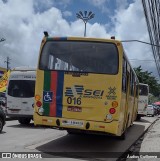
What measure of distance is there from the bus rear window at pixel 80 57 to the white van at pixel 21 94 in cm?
692

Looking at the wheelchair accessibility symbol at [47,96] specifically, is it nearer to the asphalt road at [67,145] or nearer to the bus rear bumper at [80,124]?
the bus rear bumper at [80,124]

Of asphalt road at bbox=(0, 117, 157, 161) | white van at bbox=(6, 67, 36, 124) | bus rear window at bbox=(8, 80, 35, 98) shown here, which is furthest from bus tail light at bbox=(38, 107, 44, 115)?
bus rear window at bbox=(8, 80, 35, 98)

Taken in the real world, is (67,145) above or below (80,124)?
below

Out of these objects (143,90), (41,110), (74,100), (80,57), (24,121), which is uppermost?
(80,57)

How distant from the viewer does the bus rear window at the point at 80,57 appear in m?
11.1

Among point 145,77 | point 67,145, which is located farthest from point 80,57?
point 145,77

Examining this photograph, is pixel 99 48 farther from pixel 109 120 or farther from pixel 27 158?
pixel 27 158

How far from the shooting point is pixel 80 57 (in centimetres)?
1125

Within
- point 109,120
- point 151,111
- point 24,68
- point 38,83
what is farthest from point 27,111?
point 151,111

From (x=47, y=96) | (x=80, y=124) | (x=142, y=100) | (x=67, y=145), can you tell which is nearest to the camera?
(x=80, y=124)

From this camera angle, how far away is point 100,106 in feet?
35.6

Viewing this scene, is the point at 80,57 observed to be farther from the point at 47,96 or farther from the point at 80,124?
the point at 80,124

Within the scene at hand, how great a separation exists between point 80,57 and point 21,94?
7942 millimetres

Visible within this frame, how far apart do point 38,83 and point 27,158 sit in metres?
2.73
